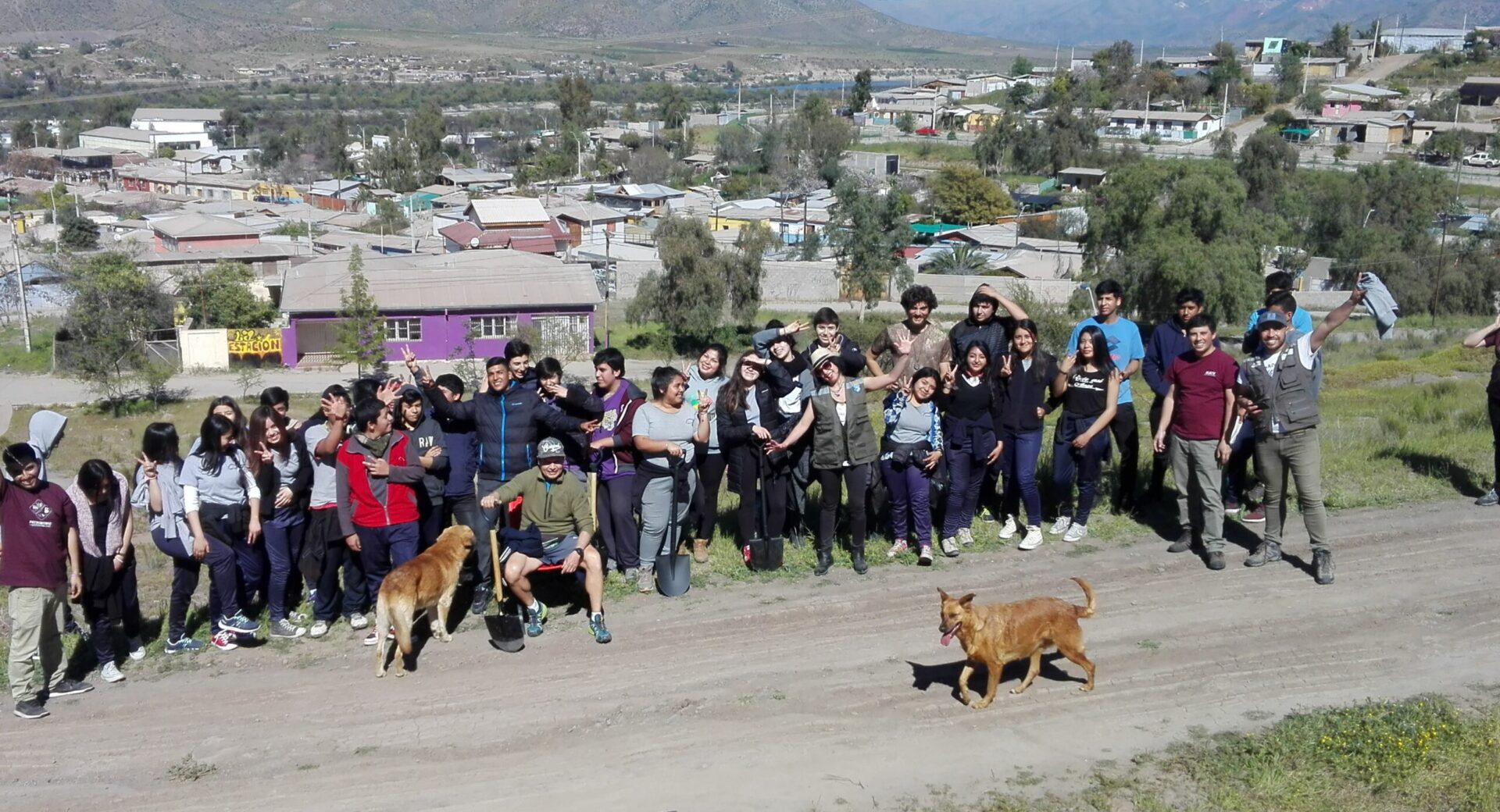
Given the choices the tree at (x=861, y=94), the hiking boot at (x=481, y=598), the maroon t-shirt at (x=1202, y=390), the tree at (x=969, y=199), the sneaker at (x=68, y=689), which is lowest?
the tree at (x=969, y=199)

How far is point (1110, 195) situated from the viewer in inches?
1832

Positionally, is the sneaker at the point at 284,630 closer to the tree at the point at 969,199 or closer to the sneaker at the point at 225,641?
the sneaker at the point at 225,641

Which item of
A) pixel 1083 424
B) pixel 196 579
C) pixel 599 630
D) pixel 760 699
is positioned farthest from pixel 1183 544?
pixel 196 579

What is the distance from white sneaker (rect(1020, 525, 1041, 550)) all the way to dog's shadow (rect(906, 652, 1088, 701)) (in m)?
1.78

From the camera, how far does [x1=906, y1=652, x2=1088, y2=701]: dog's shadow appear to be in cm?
665

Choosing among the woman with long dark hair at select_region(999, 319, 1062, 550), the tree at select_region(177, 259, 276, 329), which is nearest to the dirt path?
the woman with long dark hair at select_region(999, 319, 1062, 550)

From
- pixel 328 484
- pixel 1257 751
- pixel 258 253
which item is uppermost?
pixel 328 484

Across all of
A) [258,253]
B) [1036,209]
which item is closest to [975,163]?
[1036,209]

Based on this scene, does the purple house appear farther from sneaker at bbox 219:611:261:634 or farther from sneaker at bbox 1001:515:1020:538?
sneaker at bbox 219:611:261:634

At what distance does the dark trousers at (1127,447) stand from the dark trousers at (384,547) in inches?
197

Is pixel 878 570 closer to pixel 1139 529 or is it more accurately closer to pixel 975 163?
pixel 1139 529

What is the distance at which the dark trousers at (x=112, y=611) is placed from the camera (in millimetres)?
7164

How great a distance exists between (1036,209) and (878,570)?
67.0 m

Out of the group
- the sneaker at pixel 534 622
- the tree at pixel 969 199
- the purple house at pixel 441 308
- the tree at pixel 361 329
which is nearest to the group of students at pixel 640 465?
the sneaker at pixel 534 622
